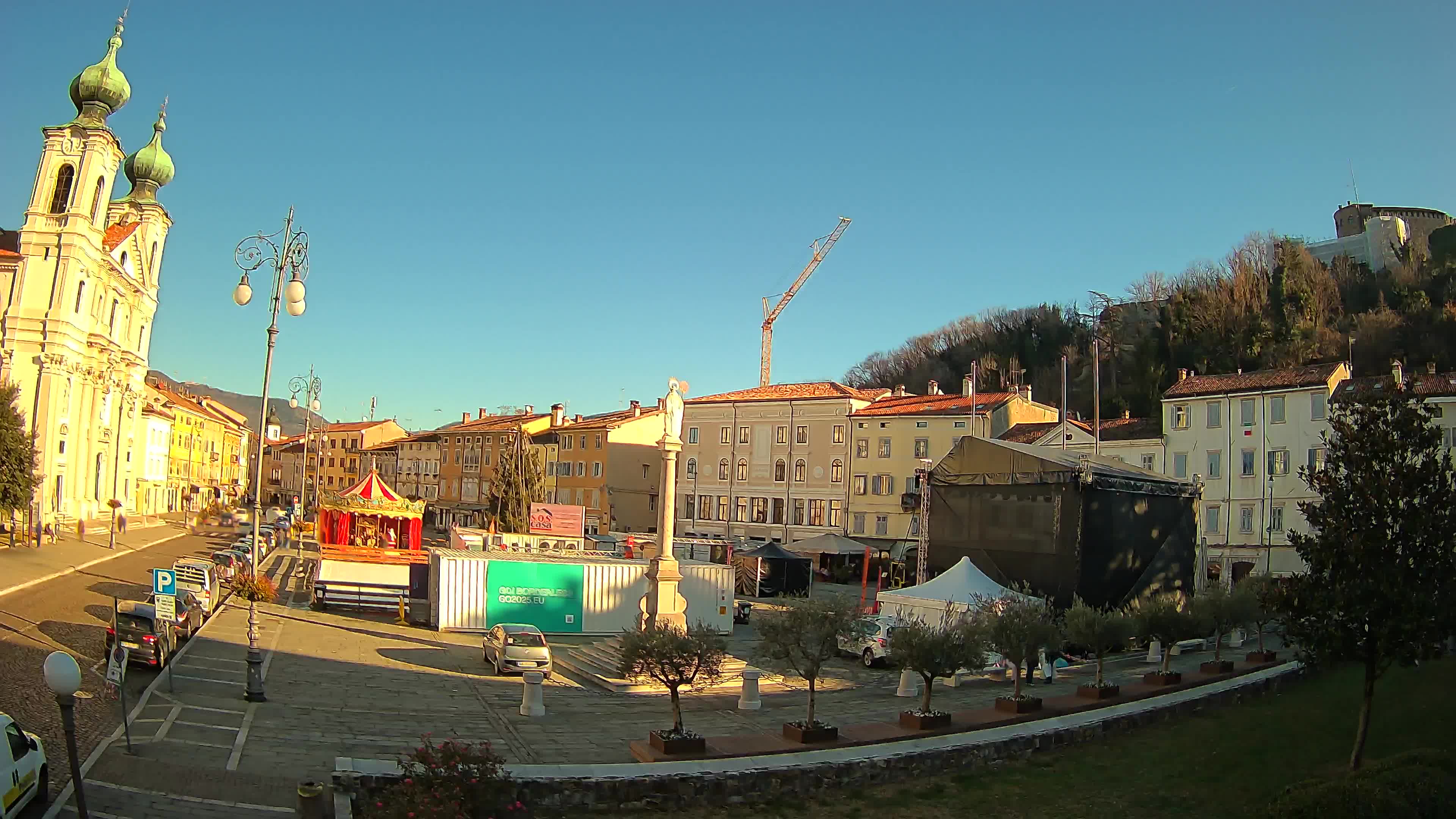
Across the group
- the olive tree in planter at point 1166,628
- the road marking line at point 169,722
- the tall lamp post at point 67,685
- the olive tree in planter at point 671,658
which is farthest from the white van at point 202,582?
the olive tree in planter at point 1166,628

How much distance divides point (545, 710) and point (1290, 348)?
63.7 meters

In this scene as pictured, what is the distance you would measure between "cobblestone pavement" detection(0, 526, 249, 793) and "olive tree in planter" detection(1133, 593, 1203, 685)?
783 inches

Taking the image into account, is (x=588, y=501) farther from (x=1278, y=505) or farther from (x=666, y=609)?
(x=666, y=609)

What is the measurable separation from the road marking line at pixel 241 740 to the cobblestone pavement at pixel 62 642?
6.00 ft

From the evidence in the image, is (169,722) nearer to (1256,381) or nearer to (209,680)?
(209,680)

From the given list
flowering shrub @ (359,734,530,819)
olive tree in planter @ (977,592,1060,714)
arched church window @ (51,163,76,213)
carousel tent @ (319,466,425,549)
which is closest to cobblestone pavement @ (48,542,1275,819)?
olive tree in planter @ (977,592,1060,714)

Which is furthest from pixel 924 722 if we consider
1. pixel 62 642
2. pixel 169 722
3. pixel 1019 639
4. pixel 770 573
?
pixel 770 573

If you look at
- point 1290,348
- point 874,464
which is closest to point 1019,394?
point 874,464

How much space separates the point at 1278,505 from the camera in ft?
148

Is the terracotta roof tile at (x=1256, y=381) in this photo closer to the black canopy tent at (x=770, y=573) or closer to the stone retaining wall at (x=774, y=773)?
the black canopy tent at (x=770, y=573)

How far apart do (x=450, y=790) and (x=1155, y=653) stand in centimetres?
2423

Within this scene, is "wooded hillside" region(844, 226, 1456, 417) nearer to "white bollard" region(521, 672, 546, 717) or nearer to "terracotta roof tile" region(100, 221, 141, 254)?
"white bollard" region(521, 672, 546, 717)

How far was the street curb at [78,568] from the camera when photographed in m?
29.1

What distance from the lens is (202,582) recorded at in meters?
29.4
